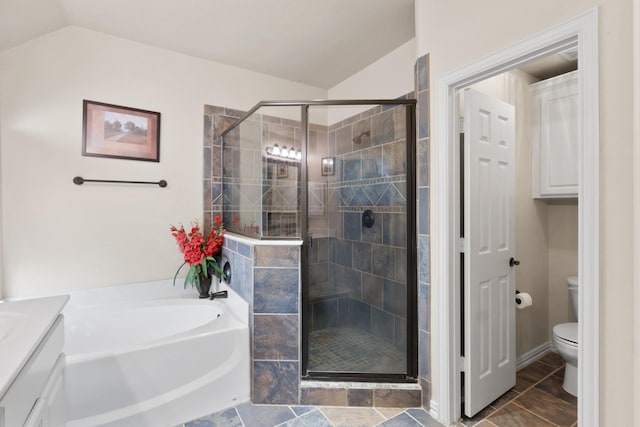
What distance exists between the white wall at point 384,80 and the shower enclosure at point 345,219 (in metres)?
0.04

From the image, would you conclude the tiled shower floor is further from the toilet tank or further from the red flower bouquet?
the toilet tank

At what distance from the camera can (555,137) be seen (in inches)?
91.0

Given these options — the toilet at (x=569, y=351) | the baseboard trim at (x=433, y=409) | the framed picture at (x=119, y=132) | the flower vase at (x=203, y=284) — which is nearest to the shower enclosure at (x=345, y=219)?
the baseboard trim at (x=433, y=409)

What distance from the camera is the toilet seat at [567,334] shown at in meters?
1.93

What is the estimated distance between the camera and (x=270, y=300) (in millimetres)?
1869

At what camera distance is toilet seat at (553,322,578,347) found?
6.33 ft

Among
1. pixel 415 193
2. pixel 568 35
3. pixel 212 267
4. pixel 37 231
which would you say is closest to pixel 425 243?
pixel 415 193

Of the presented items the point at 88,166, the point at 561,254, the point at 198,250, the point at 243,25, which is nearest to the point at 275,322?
the point at 198,250

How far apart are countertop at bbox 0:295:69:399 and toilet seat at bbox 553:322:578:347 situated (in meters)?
2.70

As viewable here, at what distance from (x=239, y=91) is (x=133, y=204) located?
140cm

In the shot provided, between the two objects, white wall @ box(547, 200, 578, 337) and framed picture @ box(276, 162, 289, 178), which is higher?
framed picture @ box(276, 162, 289, 178)

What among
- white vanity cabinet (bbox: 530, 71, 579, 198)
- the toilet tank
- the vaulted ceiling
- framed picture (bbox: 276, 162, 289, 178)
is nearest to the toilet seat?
the toilet tank

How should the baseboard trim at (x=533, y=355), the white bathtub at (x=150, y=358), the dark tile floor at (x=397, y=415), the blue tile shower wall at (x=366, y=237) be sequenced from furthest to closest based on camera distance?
the baseboard trim at (x=533, y=355), the blue tile shower wall at (x=366, y=237), the dark tile floor at (x=397, y=415), the white bathtub at (x=150, y=358)

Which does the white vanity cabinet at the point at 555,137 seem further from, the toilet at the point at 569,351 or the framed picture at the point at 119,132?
the framed picture at the point at 119,132
